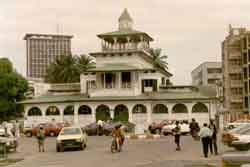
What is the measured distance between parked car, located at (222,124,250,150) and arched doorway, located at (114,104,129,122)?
1762 inches

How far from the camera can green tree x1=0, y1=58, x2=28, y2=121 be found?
88.2 meters

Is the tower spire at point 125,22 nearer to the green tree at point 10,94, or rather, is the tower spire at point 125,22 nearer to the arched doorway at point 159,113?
the arched doorway at point 159,113

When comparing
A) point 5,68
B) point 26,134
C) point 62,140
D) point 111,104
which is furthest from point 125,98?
point 62,140

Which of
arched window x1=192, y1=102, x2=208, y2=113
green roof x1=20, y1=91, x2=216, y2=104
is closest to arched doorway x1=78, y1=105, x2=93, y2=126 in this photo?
green roof x1=20, y1=91, x2=216, y2=104

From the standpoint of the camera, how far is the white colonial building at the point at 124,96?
72.4m

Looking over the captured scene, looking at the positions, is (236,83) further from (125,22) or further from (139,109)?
(139,109)

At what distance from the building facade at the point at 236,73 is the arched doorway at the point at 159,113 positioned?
1934 centimetres

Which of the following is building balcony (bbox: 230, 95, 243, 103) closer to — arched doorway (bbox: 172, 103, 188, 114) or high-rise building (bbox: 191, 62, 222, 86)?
arched doorway (bbox: 172, 103, 188, 114)

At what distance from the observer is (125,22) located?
279ft

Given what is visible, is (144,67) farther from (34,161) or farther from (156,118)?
(34,161)

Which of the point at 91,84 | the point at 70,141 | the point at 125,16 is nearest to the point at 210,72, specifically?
the point at 125,16

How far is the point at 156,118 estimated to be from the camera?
73625 mm

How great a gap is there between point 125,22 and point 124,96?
1514cm

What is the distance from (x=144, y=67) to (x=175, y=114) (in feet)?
25.4
